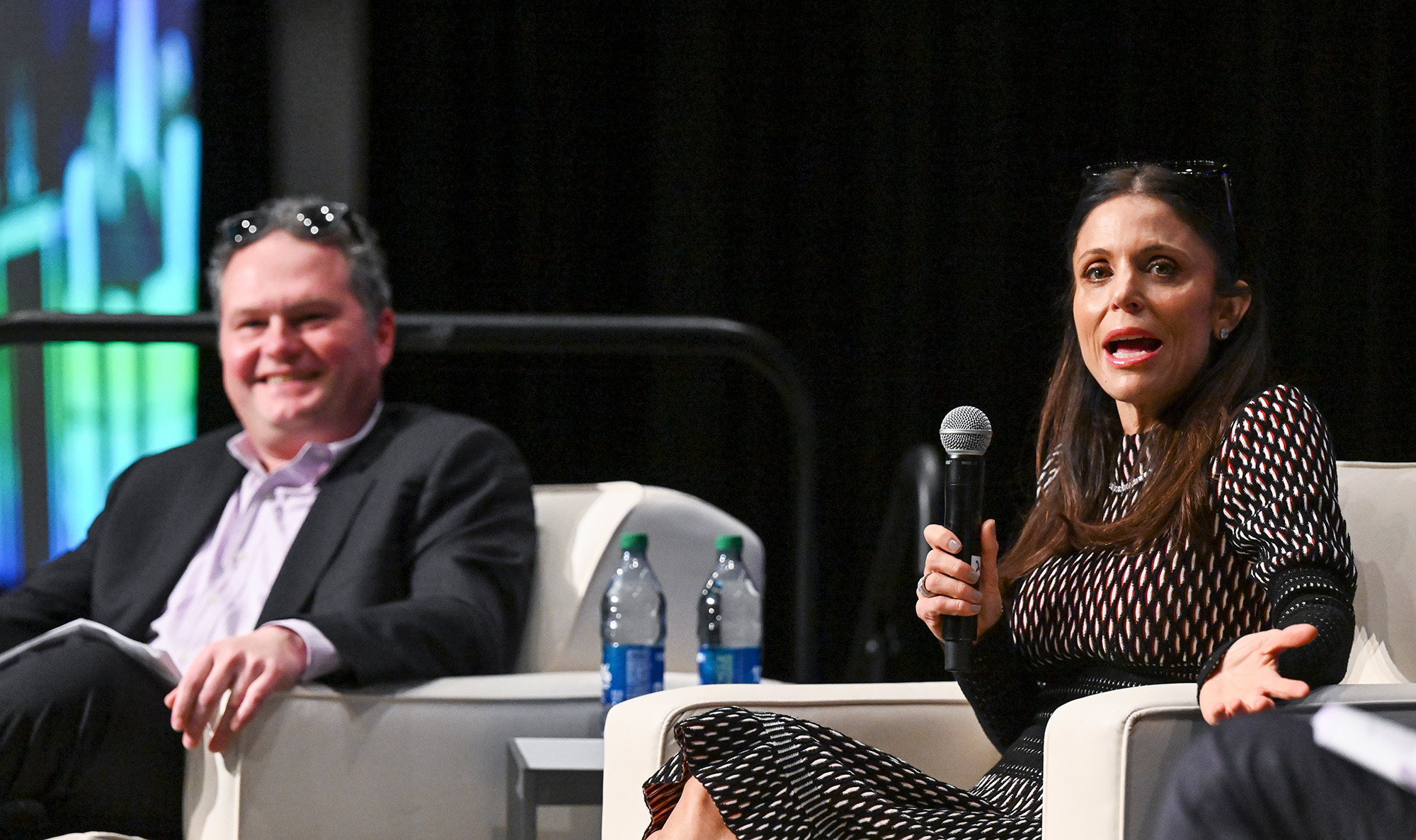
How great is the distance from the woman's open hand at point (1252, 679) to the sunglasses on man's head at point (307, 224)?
160 centimetres

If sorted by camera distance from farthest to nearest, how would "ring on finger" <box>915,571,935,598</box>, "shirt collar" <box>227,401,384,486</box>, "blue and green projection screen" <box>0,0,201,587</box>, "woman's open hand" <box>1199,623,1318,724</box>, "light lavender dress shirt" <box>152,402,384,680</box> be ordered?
1. "blue and green projection screen" <box>0,0,201,587</box>
2. "shirt collar" <box>227,401,384,486</box>
3. "light lavender dress shirt" <box>152,402,384,680</box>
4. "ring on finger" <box>915,571,935,598</box>
5. "woman's open hand" <box>1199,623,1318,724</box>

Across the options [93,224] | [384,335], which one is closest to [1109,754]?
[384,335]

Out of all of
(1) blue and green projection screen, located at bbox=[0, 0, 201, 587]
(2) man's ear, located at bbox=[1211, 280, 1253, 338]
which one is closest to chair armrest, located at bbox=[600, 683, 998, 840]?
(2) man's ear, located at bbox=[1211, 280, 1253, 338]

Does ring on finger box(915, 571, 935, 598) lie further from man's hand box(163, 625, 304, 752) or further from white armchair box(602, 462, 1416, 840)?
man's hand box(163, 625, 304, 752)

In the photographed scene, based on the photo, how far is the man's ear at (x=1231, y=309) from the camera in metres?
1.56

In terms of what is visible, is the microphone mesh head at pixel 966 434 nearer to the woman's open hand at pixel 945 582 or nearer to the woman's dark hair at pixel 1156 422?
the woman's open hand at pixel 945 582

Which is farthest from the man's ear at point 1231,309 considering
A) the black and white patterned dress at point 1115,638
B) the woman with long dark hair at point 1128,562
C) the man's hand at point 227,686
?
the man's hand at point 227,686

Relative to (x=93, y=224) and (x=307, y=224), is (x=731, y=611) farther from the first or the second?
(x=93, y=224)

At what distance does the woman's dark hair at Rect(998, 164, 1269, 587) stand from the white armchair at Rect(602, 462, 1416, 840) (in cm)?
21

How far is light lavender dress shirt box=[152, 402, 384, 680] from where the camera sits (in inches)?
83.5

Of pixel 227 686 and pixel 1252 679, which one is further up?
pixel 1252 679

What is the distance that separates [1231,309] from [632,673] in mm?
866

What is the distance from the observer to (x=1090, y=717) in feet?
3.90

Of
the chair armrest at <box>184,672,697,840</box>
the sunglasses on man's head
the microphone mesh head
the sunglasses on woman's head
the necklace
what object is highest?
the sunglasses on woman's head
